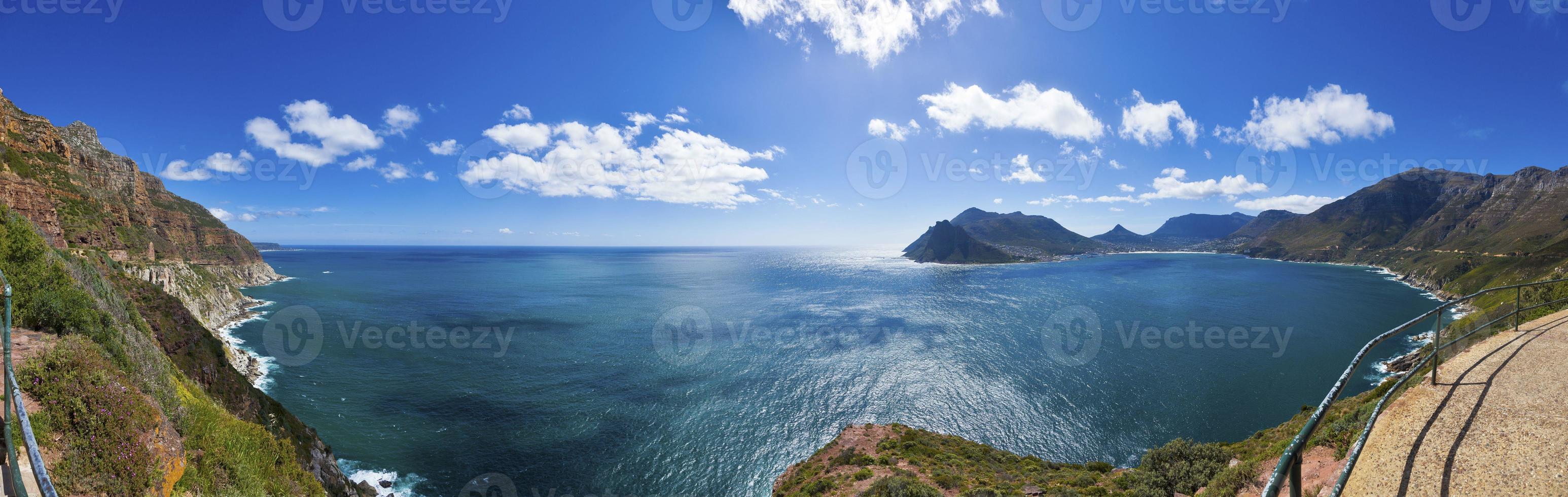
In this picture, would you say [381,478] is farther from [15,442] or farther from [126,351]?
[15,442]

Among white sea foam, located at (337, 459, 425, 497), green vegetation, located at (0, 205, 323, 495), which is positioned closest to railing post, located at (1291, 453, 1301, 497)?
green vegetation, located at (0, 205, 323, 495)

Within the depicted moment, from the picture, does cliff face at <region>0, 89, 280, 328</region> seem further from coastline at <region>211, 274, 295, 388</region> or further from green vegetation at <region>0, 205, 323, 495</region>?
green vegetation at <region>0, 205, 323, 495</region>

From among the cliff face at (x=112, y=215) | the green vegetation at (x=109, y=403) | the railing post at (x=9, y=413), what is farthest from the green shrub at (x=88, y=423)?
the cliff face at (x=112, y=215)

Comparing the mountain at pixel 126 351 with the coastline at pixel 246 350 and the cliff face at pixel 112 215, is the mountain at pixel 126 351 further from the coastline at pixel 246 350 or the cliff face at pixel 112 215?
the coastline at pixel 246 350

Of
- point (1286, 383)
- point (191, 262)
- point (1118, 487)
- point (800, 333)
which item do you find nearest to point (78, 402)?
point (1118, 487)

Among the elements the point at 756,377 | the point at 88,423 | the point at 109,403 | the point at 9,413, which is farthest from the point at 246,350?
the point at 9,413
